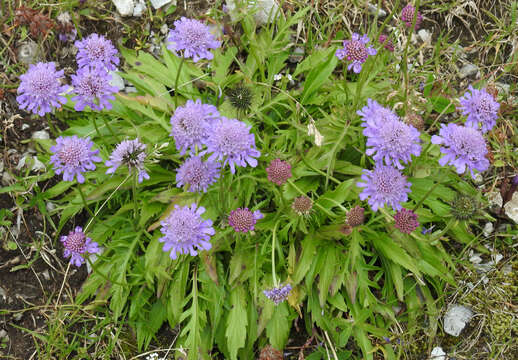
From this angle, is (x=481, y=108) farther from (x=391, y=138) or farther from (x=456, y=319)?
(x=456, y=319)

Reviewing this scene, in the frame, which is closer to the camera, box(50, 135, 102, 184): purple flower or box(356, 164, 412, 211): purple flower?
box(356, 164, 412, 211): purple flower

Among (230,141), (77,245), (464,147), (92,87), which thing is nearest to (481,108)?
(464,147)

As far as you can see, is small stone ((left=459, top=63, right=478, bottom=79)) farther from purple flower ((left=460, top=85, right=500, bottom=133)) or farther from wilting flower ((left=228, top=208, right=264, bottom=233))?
wilting flower ((left=228, top=208, right=264, bottom=233))

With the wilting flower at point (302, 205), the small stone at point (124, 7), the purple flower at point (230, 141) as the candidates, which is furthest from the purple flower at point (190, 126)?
the small stone at point (124, 7)

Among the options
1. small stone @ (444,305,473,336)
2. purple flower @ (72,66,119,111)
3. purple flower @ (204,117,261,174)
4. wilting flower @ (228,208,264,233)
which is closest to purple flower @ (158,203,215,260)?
wilting flower @ (228,208,264,233)

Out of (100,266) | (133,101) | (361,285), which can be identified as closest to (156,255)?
(100,266)
